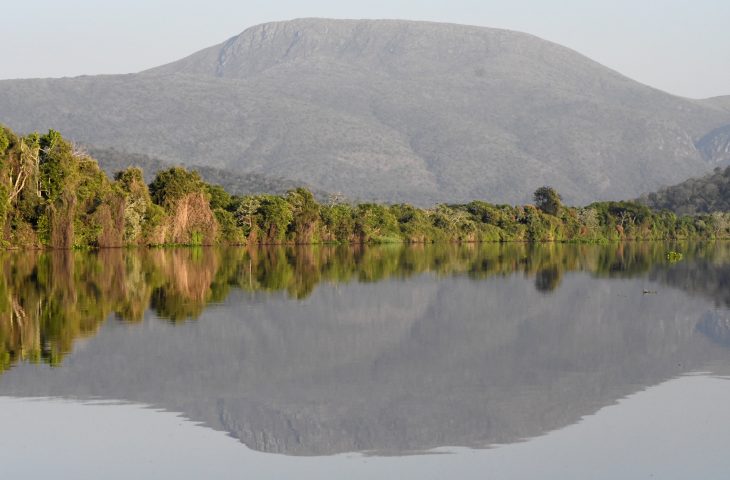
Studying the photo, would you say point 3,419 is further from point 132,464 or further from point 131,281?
point 131,281

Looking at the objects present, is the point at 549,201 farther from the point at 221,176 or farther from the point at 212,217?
the point at 221,176

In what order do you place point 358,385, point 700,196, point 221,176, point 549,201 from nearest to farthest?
point 358,385, point 549,201, point 700,196, point 221,176

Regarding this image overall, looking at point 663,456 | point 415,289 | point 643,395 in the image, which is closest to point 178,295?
point 415,289

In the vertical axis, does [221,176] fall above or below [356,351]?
above

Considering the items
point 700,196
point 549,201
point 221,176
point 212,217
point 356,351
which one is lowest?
point 700,196

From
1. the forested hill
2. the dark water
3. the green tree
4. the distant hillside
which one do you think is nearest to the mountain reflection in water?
the dark water

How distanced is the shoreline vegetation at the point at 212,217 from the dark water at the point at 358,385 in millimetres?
33207

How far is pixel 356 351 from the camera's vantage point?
20.1 metres

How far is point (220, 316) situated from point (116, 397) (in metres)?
9.96

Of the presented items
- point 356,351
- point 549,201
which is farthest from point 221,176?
point 356,351

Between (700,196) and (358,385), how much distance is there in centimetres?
17818

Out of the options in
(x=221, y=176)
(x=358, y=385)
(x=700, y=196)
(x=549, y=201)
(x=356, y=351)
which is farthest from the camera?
(x=221, y=176)

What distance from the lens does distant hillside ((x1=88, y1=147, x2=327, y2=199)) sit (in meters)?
184

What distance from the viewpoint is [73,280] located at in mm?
35938
